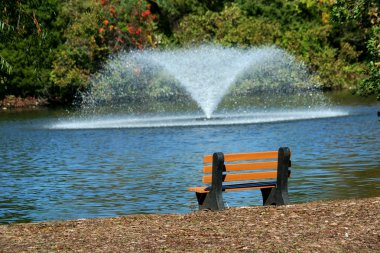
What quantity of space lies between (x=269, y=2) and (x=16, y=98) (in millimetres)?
19357

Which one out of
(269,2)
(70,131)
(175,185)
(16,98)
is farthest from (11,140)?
(269,2)

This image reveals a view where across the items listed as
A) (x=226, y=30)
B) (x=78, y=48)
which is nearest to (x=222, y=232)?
(x=78, y=48)

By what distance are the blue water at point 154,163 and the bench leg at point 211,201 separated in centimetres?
132

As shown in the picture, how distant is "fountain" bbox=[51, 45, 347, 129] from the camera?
53.5 m

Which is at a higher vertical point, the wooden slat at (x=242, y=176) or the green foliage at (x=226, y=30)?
the green foliage at (x=226, y=30)

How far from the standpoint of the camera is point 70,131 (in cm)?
3969

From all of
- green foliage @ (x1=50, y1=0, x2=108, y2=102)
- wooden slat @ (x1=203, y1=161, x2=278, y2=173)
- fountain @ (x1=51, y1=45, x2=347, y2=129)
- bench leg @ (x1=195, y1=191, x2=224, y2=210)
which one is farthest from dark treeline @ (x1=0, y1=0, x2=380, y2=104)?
wooden slat @ (x1=203, y1=161, x2=278, y2=173)

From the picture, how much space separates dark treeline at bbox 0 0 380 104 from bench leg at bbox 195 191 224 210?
148ft

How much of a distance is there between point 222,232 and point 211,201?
257cm

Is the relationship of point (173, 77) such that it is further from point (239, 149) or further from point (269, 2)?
point (239, 149)

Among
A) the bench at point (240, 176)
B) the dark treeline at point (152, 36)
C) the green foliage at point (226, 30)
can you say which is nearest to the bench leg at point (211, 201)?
the bench at point (240, 176)

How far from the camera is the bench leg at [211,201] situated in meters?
16.2

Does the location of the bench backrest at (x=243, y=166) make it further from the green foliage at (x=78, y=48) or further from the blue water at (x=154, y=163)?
the green foliage at (x=78, y=48)

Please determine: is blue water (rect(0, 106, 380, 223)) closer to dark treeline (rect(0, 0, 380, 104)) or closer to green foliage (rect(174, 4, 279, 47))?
dark treeline (rect(0, 0, 380, 104))
